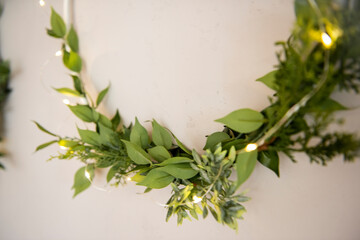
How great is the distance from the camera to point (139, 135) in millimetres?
685

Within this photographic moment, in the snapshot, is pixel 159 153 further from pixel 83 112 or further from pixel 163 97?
pixel 83 112

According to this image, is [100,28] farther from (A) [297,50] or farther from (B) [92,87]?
(A) [297,50]

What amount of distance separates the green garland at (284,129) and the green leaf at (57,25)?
0.40 metres

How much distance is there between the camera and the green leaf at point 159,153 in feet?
2.09

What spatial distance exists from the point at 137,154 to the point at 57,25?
48 centimetres

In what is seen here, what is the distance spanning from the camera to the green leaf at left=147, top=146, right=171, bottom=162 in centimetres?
64

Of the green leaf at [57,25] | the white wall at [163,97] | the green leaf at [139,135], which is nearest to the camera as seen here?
the white wall at [163,97]

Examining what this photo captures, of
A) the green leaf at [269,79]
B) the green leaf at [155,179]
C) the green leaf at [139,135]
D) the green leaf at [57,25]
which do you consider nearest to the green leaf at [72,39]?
the green leaf at [57,25]

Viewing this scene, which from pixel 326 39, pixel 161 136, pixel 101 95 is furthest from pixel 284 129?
pixel 101 95

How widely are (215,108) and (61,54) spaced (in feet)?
1.79

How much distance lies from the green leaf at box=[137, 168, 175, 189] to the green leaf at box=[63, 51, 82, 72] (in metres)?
0.40

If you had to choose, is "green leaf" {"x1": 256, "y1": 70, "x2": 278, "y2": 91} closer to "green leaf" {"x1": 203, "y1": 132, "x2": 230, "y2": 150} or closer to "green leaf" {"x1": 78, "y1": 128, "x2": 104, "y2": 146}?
"green leaf" {"x1": 203, "y1": 132, "x2": 230, "y2": 150}

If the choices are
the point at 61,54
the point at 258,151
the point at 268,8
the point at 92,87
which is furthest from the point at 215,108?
the point at 61,54

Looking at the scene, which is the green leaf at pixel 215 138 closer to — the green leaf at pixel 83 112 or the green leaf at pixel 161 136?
the green leaf at pixel 161 136
